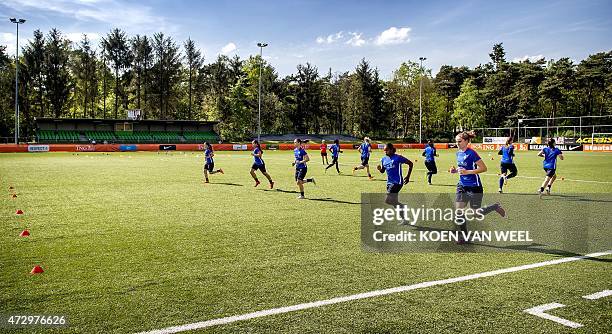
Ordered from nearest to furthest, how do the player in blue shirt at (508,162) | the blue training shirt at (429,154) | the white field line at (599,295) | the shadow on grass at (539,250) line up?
the white field line at (599,295) < the shadow on grass at (539,250) < the player in blue shirt at (508,162) < the blue training shirt at (429,154)

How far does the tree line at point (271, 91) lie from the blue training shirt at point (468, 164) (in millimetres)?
70626

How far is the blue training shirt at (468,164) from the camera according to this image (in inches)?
332

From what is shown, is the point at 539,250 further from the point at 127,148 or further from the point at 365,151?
the point at 127,148

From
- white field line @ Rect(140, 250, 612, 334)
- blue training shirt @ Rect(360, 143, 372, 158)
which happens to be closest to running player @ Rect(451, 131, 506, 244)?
white field line @ Rect(140, 250, 612, 334)

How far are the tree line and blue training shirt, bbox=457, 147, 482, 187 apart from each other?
7063 cm

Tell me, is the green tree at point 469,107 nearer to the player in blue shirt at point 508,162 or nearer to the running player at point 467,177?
the player in blue shirt at point 508,162

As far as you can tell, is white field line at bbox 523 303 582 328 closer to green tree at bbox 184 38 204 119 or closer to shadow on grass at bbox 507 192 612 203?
shadow on grass at bbox 507 192 612 203

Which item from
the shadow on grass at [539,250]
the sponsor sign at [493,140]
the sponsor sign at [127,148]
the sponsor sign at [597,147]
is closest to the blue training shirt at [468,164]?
the shadow on grass at [539,250]

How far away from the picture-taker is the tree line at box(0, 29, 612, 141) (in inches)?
2756

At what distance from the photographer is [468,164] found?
8.48 m

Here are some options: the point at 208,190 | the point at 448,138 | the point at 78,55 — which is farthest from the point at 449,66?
the point at 208,190

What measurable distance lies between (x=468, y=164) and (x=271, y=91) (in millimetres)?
84435

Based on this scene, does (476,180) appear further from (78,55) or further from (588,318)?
(78,55)

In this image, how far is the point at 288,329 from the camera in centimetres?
468
